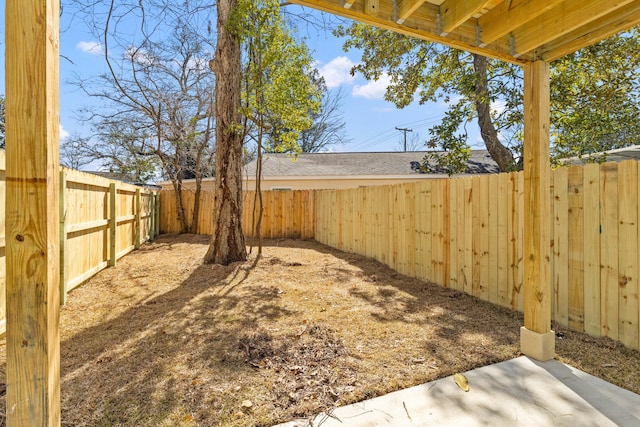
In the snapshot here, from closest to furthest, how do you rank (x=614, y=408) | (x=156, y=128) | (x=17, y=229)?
1. (x=17, y=229)
2. (x=614, y=408)
3. (x=156, y=128)

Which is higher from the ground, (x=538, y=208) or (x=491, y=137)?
(x=491, y=137)

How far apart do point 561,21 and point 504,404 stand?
258 centimetres

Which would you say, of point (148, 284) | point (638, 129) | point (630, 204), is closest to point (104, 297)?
point (148, 284)

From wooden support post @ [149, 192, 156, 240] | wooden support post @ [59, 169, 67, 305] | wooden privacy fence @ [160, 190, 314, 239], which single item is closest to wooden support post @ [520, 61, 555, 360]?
wooden support post @ [59, 169, 67, 305]

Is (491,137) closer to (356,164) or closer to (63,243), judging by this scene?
(356,164)

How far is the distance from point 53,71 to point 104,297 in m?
3.72

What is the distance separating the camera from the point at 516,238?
3.49m

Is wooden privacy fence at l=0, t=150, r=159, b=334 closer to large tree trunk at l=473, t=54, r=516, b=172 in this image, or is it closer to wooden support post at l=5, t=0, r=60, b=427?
wooden support post at l=5, t=0, r=60, b=427

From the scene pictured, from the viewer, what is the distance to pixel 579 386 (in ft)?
6.88

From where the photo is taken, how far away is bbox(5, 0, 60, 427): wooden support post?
3.81 ft

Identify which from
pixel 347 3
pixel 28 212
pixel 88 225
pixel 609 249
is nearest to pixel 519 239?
pixel 609 249

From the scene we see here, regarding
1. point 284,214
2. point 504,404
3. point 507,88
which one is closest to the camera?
point 504,404

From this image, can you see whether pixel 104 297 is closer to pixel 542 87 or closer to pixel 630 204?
pixel 542 87

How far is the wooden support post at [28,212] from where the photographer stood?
1160mm
